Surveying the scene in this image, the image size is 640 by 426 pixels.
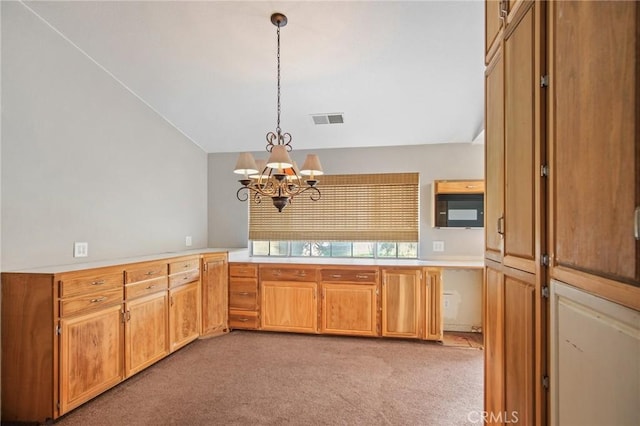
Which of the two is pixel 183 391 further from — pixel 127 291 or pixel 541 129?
pixel 541 129

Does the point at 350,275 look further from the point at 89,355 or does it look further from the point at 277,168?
the point at 89,355

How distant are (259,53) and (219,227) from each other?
2.70 meters

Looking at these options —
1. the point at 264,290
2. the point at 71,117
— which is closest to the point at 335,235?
the point at 264,290

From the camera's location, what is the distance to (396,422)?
2.27 m

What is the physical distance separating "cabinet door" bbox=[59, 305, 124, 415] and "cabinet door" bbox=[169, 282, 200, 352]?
2.15 feet

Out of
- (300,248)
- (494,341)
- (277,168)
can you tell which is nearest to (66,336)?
(277,168)

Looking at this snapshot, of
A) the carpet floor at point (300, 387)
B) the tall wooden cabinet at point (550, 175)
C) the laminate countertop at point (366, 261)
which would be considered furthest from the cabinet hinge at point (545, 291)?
the laminate countertop at point (366, 261)

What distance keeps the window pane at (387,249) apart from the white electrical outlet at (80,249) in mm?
3228

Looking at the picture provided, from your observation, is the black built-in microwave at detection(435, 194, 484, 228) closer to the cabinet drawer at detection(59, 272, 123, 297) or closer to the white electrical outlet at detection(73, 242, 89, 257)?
the cabinet drawer at detection(59, 272, 123, 297)

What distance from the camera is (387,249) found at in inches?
177

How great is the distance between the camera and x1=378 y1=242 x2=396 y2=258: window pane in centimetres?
446

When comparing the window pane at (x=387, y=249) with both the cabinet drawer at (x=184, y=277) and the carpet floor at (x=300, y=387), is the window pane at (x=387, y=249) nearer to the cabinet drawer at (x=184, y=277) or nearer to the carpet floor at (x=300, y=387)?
the carpet floor at (x=300, y=387)

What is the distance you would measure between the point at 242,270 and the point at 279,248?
760mm

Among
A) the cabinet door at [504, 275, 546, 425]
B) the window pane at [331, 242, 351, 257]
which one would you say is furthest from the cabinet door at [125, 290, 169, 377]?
the cabinet door at [504, 275, 546, 425]
